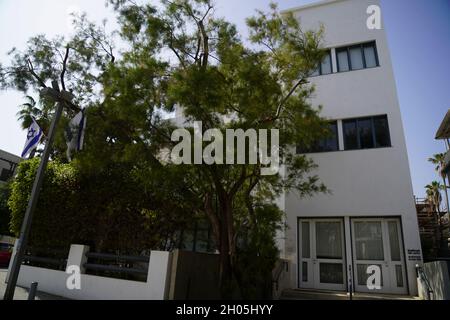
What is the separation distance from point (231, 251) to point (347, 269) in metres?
4.91

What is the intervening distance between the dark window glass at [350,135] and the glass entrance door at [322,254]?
9.40 ft

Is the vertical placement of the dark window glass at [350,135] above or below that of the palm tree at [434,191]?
below

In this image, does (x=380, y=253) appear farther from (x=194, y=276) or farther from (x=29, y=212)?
(x=29, y=212)

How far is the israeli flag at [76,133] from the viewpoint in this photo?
6.96 metres

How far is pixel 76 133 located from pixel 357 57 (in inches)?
443

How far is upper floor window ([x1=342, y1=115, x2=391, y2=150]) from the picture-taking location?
36.9ft

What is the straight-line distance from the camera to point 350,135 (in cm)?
1171

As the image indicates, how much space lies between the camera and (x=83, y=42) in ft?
31.7

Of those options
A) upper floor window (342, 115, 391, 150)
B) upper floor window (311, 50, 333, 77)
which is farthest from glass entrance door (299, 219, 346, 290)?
upper floor window (311, 50, 333, 77)

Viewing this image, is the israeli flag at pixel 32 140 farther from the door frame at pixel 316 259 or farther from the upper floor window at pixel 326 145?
the door frame at pixel 316 259

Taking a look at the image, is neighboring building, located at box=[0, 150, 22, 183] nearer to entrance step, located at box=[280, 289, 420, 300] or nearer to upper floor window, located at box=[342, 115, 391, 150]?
entrance step, located at box=[280, 289, 420, 300]

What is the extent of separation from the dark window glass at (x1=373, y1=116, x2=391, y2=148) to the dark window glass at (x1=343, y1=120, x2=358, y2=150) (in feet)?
2.37

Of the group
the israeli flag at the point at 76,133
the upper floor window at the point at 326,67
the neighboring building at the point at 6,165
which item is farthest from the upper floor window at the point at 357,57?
the neighboring building at the point at 6,165

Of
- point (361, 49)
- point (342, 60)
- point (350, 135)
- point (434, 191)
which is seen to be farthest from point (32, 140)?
point (434, 191)
